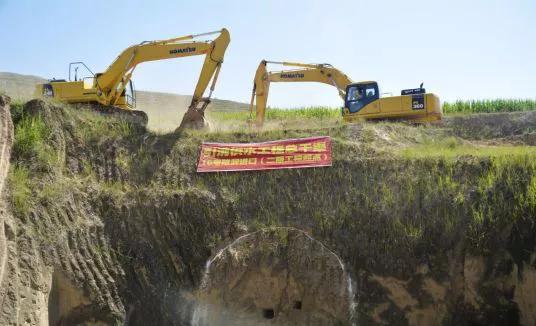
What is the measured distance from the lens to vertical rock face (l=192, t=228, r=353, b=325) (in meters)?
14.3

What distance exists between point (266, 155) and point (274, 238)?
316cm

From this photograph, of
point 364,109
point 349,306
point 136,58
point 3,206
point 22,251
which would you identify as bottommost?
point 349,306

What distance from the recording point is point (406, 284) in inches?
556

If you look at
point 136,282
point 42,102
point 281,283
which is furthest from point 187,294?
point 42,102

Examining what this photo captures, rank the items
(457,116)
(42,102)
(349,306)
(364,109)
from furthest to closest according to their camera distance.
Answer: (457,116) → (364,109) → (42,102) → (349,306)

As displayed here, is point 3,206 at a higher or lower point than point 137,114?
lower

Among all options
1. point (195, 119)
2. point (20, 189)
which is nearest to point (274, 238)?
point (20, 189)

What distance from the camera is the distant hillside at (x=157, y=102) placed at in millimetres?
22731

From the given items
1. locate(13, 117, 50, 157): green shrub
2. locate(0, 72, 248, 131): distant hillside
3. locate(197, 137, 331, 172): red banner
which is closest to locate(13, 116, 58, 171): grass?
locate(13, 117, 50, 157): green shrub

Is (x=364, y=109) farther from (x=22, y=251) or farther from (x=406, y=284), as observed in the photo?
(x=22, y=251)

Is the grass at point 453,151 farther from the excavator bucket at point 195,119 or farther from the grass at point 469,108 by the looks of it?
the grass at point 469,108

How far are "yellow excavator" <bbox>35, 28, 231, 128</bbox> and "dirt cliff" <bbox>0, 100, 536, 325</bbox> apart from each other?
139 inches

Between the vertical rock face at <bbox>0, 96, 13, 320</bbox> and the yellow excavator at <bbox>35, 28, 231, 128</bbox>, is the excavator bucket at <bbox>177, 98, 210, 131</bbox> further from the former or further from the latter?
the vertical rock face at <bbox>0, 96, 13, 320</bbox>

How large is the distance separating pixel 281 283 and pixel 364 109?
9.72 m
